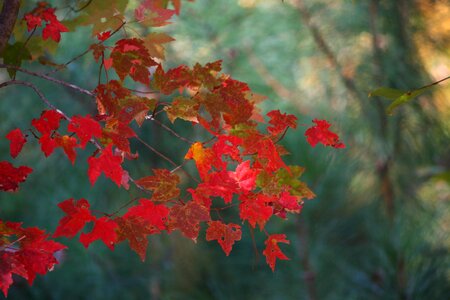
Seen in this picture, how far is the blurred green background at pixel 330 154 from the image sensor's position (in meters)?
1.38

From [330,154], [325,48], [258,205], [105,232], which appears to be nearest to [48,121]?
[105,232]

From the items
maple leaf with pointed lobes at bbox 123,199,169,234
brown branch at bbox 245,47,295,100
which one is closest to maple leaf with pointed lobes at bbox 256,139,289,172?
maple leaf with pointed lobes at bbox 123,199,169,234

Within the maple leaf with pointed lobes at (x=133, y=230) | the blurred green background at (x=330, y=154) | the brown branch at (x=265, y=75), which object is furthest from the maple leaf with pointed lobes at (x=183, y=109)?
the brown branch at (x=265, y=75)

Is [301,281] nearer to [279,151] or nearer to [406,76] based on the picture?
[406,76]

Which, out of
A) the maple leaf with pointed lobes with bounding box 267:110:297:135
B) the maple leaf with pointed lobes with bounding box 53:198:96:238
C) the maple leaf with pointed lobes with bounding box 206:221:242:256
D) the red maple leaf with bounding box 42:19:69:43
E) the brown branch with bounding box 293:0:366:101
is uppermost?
the red maple leaf with bounding box 42:19:69:43

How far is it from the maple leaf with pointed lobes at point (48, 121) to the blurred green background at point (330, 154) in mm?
549

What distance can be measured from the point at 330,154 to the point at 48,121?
90cm

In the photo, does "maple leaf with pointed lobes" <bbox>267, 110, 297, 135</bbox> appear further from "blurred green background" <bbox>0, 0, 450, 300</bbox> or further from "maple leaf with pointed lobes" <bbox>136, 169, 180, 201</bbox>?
"blurred green background" <bbox>0, 0, 450, 300</bbox>

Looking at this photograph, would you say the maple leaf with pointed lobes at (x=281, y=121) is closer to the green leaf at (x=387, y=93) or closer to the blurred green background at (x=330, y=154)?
the green leaf at (x=387, y=93)

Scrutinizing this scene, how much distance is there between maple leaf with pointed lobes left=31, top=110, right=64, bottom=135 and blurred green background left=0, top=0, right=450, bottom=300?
55 centimetres

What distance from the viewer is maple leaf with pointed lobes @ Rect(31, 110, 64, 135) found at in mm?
670

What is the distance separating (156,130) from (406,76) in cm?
63

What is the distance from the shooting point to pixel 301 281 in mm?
1408

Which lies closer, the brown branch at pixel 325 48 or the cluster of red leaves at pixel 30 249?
the cluster of red leaves at pixel 30 249
